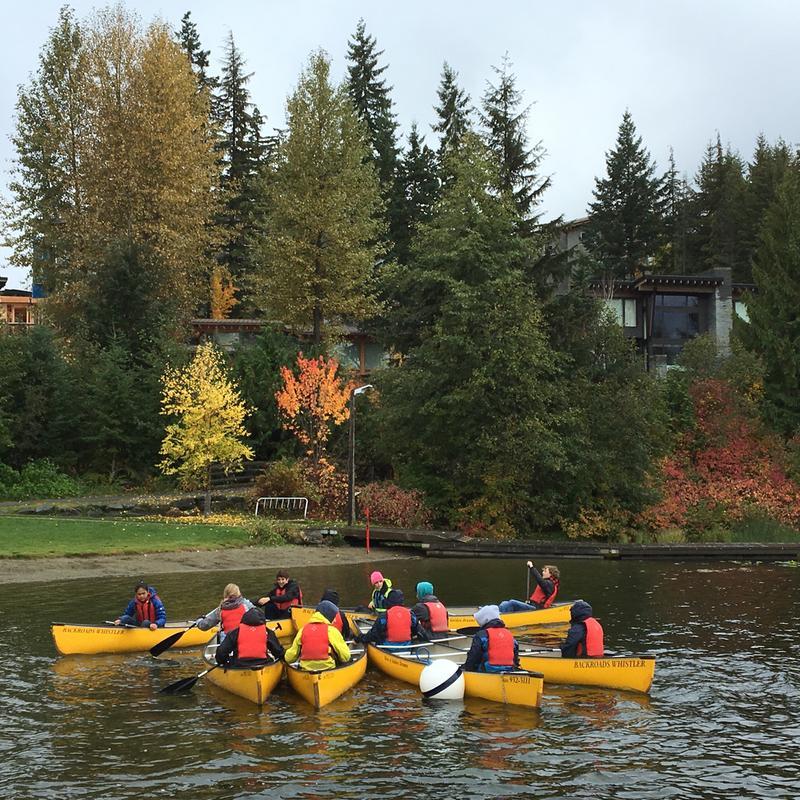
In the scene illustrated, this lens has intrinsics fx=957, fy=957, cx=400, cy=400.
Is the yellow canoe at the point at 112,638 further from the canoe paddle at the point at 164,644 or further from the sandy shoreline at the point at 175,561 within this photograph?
the sandy shoreline at the point at 175,561

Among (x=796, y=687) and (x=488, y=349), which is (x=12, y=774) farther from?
(x=488, y=349)

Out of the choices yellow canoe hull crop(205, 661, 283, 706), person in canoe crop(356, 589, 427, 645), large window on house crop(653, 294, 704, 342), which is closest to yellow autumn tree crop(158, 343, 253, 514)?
person in canoe crop(356, 589, 427, 645)

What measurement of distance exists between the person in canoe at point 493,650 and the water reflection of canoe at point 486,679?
0.79ft

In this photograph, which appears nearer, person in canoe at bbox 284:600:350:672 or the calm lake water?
the calm lake water

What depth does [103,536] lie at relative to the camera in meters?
36.8

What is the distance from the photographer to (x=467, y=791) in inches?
525

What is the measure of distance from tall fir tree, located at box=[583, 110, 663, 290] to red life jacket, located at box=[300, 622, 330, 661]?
228ft

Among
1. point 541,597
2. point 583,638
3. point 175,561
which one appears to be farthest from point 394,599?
point 175,561

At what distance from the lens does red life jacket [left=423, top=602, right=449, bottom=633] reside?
21.3 m

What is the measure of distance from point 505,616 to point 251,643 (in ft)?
24.7

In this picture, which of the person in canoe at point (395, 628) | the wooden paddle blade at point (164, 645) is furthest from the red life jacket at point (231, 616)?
the person in canoe at point (395, 628)

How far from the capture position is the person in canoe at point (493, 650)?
17.7 metres

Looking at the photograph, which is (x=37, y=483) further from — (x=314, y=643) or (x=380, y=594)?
(x=314, y=643)

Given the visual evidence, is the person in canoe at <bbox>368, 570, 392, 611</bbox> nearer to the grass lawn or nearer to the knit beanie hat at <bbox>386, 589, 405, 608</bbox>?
the knit beanie hat at <bbox>386, 589, 405, 608</bbox>
